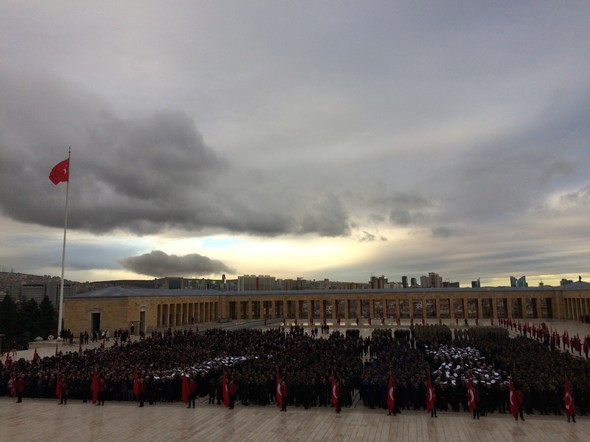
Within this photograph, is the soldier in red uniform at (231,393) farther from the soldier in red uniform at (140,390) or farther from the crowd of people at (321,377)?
the soldier in red uniform at (140,390)

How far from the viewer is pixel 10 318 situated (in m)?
72.5

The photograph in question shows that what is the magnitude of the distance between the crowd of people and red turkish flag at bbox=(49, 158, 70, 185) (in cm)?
1873

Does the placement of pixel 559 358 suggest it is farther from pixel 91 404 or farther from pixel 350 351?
pixel 91 404

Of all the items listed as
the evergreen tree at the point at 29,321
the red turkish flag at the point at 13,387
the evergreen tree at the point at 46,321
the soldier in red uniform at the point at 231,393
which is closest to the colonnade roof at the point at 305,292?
the evergreen tree at the point at 46,321

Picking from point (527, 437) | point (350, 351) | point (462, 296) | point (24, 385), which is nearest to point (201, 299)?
point (462, 296)

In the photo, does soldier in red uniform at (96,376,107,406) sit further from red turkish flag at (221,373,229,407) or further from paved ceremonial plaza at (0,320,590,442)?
red turkish flag at (221,373,229,407)

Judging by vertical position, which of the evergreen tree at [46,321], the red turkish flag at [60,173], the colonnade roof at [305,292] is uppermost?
the red turkish flag at [60,173]

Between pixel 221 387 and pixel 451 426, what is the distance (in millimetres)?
9285

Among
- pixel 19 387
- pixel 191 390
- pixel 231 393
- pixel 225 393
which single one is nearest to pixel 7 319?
pixel 19 387

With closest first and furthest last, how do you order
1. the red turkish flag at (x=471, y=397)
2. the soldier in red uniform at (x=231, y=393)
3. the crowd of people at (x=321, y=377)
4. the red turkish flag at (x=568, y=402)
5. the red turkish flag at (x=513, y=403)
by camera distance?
1. the red turkish flag at (x=568, y=402)
2. the red turkish flag at (x=513, y=403)
3. the red turkish flag at (x=471, y=397)
4. the crowd of people at (x=321, y=377)
5. the soldier in red uniform at (x=231, y=393)

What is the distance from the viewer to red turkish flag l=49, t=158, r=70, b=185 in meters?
39.6

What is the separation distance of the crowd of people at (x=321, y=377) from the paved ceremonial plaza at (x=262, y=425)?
1.98 ft

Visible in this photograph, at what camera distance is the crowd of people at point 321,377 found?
17172 millimetres

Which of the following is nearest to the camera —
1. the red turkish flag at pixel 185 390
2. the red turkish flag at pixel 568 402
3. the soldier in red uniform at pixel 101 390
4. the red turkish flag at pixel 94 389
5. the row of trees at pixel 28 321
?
the red turkish flag at pixel 568 402
